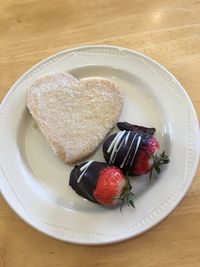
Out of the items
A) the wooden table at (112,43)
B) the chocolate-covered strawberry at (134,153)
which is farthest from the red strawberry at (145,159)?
the wooden table at (112,43)

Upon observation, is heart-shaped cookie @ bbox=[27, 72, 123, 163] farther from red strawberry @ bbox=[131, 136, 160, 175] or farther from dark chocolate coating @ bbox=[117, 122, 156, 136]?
red strawberry @ bbox=[131, 136, 160, 175]

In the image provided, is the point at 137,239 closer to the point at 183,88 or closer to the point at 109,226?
the point at 109,226

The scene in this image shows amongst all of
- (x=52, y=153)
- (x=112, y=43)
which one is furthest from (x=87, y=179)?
(x=112, y=43)

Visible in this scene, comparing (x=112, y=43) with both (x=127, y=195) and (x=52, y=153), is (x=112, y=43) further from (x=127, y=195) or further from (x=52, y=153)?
(x=127, y=195)

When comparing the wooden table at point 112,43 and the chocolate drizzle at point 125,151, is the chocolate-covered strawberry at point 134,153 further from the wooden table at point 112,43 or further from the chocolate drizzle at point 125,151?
the wooden table at point 112,43

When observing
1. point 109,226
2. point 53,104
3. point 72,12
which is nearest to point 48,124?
point 53,104
